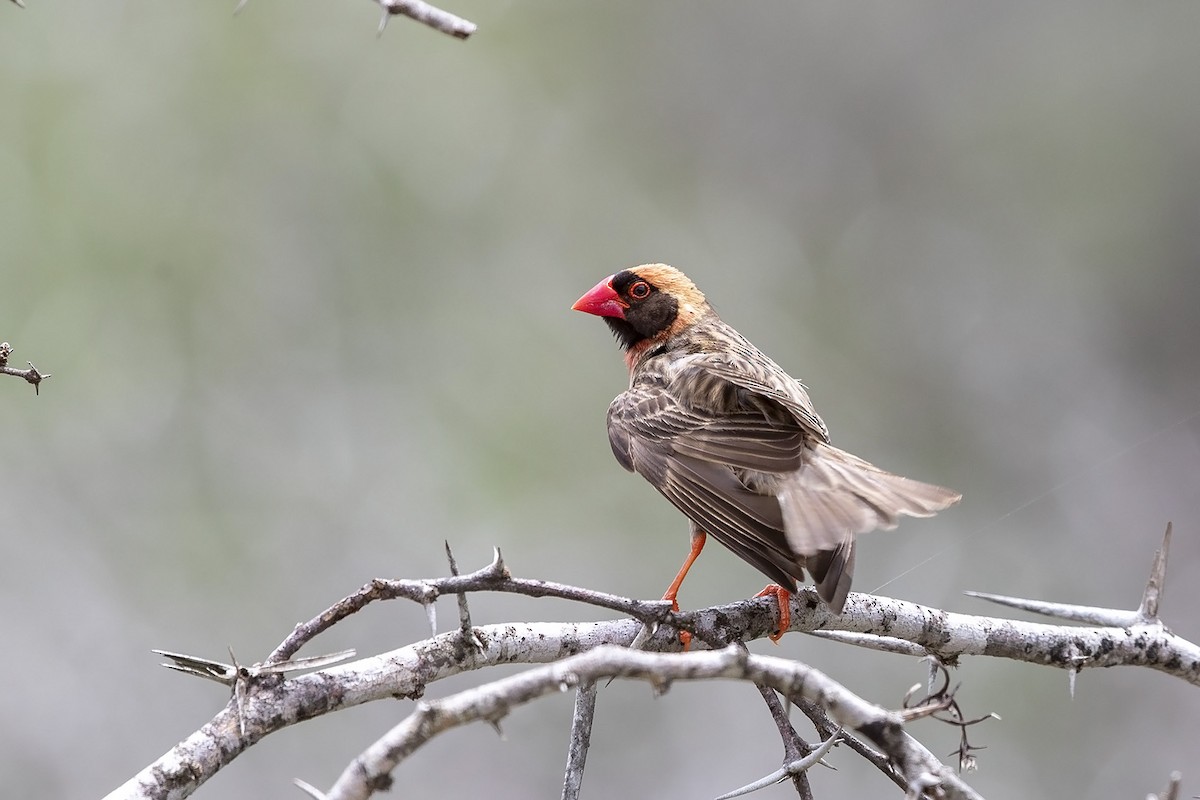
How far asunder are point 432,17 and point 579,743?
168 cm

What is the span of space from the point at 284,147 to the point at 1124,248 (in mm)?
7120

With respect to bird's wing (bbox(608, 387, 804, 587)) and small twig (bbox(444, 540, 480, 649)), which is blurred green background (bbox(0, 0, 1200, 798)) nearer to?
bird's wing (bbox(608, 387, 804, 587))

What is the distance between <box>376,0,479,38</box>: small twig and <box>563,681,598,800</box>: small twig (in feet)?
4.75

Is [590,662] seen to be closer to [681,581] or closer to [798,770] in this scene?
[798,770]

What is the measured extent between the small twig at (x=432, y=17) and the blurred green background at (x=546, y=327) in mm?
5601

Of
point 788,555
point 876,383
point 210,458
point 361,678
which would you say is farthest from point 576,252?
point 361,678

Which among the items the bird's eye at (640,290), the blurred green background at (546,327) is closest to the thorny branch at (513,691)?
the bird's eye at (640,290)

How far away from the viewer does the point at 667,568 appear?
8500 mm

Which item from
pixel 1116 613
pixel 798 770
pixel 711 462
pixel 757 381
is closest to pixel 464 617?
pixel 798 770

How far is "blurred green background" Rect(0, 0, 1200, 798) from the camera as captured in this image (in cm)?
771

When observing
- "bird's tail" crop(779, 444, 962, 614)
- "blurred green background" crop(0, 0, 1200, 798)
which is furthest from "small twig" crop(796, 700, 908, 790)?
"blurred green background" crop(0, 0, 1200, 798)

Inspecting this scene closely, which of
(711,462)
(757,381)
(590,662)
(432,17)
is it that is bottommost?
(590,662)

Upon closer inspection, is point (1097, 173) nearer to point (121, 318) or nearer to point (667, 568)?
point (667, 568)

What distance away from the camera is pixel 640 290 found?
5.83m
